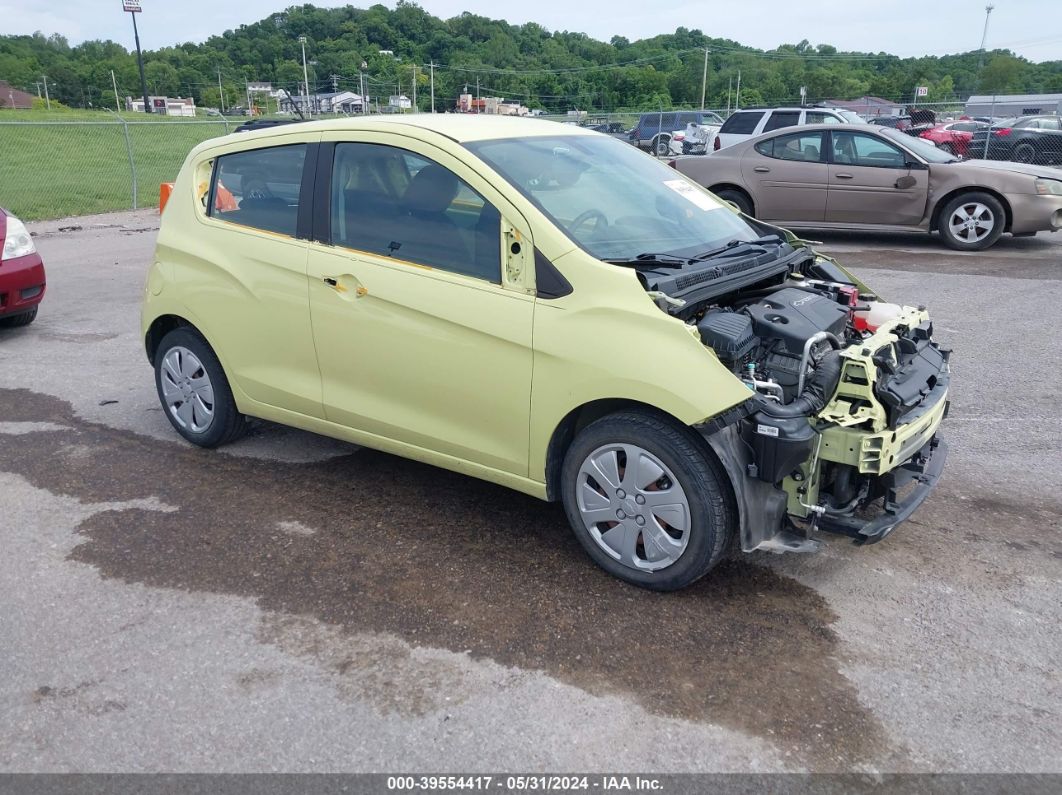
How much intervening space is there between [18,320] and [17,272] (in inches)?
28.0

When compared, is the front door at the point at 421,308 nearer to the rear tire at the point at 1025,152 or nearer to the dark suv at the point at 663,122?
the rear tire at the point at 1025,152

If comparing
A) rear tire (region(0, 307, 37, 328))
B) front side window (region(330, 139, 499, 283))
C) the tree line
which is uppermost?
the tree line

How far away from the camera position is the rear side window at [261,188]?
4500mm

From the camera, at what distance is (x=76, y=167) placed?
822 inches

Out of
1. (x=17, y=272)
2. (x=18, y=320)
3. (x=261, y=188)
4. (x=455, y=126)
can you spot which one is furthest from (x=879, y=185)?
(x=18, y=320)

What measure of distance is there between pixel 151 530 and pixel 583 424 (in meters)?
2.13

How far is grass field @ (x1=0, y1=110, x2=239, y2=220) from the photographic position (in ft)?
57.9

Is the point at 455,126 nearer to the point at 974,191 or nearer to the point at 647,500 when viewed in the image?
the point at 647,500

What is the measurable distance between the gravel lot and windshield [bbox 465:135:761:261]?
1.39m

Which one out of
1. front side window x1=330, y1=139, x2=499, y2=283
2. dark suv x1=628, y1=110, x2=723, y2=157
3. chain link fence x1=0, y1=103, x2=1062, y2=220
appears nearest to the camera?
front side window x1=330, y1=139, x2=499, y2=283

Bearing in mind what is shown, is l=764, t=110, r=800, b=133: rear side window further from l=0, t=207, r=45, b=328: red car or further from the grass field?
l=0, t=207, r=45, b=328: red car

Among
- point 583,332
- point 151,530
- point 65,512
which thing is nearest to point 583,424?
point 583,332

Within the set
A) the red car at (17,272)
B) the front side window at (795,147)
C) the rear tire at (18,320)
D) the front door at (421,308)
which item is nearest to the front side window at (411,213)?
the front door at (421,308)

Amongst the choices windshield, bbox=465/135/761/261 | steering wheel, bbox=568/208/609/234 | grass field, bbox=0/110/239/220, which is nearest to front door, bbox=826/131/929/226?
windshield, bbox=465/135/761/261
